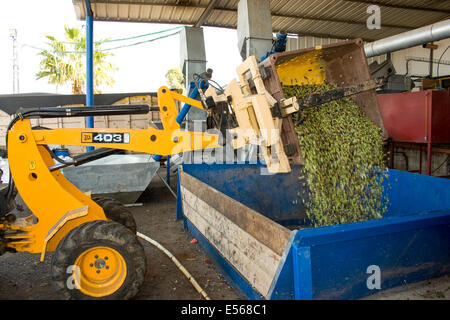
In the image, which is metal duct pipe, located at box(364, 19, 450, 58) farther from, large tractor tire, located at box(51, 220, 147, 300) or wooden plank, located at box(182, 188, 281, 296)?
large tractor tire, located at box(51, 220, 147, 300)

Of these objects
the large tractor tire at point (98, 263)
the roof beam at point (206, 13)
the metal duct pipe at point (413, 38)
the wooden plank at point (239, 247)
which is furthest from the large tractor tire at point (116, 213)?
the metal duct pipe at point (413, 38)

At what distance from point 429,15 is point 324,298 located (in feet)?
44.0

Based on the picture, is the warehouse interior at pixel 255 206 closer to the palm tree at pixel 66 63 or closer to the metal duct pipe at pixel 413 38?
the metal duct pipe at pixel 413 38

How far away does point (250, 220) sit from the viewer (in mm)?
2623

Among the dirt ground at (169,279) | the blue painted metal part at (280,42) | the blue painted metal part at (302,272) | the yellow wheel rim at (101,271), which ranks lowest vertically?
the dirt ground at (169,279)

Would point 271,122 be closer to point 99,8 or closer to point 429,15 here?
point 99,8

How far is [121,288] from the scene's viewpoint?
9.52 ft

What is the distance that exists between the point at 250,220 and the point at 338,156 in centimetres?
123

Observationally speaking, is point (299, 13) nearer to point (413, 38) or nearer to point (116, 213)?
point (413, 38)

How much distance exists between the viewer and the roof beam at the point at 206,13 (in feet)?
31.0

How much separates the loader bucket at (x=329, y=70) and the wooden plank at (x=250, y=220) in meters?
0.77

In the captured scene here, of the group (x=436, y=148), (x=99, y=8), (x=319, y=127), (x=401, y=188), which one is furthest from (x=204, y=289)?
(x=99, y=8)

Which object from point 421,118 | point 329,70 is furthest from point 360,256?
point 421,118
